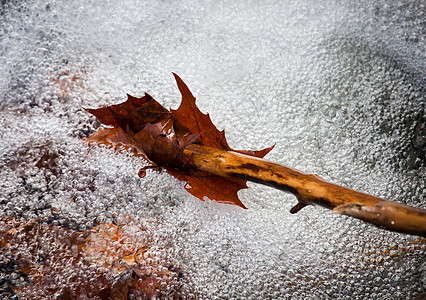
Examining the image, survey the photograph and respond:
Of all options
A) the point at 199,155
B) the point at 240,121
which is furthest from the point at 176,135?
the point at 240,121

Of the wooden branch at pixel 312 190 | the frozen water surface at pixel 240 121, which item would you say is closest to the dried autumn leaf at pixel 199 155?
the wooden branch at pixel 312 190

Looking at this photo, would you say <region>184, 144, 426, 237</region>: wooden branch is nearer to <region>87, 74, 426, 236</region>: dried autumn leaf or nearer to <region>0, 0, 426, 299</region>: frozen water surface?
<region>87, 74, 426, 236</region>: dried autumn leaf

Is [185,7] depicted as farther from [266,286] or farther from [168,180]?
[266,286]

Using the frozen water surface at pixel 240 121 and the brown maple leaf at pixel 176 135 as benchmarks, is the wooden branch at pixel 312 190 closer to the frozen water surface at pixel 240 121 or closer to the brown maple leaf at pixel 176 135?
the brown maple leaf at pixel 176 135

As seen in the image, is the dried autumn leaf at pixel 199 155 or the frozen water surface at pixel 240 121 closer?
the dried autumn leaf at pixel 199 155

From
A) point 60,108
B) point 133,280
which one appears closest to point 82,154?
point 60,108

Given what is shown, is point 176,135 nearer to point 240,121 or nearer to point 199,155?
point 199,155

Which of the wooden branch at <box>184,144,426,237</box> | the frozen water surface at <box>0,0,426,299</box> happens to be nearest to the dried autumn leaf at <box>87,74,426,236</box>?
the wooden branch at <box>184,144,426,237</box>
